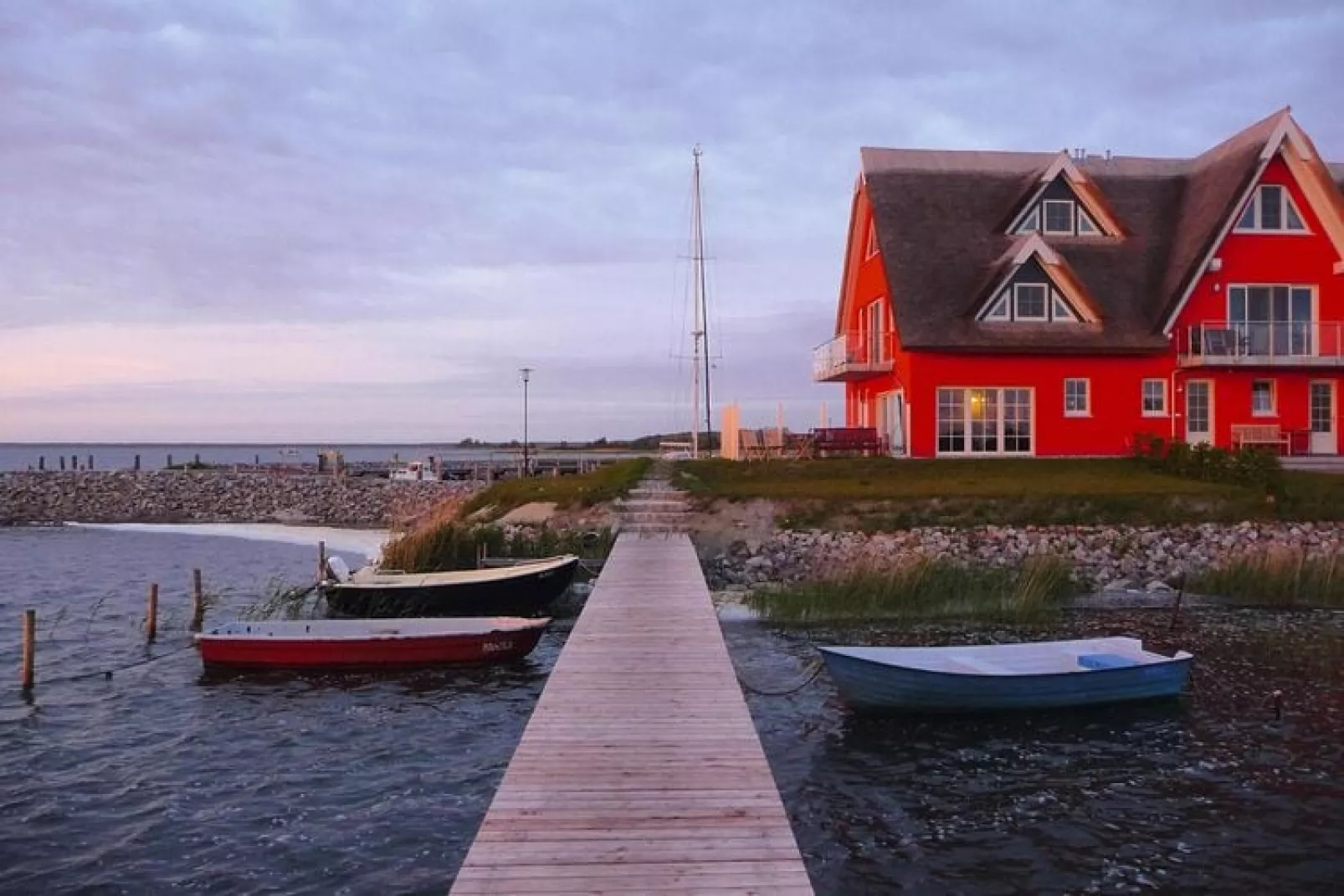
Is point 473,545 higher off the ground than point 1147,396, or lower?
lower

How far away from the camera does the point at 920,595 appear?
20188mm

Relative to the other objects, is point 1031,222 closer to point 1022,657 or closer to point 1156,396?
point 1156,396

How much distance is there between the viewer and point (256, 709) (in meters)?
14.6

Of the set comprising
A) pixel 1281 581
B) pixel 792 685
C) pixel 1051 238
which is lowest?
pixel 792 685

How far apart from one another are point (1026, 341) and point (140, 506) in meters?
41.6

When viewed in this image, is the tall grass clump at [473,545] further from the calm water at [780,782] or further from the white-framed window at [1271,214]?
the white-framed window at [1271,214]

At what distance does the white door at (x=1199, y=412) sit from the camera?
31844mm

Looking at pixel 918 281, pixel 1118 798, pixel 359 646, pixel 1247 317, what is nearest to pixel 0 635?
pixel 359 646

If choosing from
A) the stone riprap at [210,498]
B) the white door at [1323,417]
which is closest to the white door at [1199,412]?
the white door at [1323,417]

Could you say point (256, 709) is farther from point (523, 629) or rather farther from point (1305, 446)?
point (1305, 446)

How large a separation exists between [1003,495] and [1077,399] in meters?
7.49

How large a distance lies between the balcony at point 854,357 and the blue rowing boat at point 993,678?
62.7 feet

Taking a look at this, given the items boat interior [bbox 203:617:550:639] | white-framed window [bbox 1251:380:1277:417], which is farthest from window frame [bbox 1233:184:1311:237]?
boat interior [bbox 203:617:550:639]

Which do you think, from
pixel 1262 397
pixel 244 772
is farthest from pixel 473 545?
pixel 1262 397
